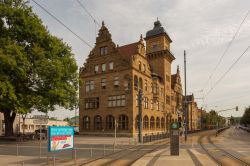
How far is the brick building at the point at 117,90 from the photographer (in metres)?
58.5

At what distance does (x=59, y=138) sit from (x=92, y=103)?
4562 cm

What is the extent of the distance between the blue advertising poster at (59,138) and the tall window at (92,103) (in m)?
43.5

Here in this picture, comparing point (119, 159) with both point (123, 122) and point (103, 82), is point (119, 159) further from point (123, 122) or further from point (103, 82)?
point (103, 82)

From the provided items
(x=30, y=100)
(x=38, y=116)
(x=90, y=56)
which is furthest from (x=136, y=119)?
(x=38, y=116)

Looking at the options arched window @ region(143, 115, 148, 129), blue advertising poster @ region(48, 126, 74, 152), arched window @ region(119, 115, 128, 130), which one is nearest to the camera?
blue advertising poster @ region(48, 126, 74, 152)

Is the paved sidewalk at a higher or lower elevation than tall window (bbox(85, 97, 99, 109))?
lower

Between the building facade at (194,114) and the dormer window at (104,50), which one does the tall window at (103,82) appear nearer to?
the dormer window at (104,50)

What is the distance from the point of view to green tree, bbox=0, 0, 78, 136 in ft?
117

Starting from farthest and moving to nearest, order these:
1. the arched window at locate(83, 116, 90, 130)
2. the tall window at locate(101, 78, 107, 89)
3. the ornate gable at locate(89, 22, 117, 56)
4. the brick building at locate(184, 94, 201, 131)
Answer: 1. the brick building at locate(184, 94, 201, 131)
2. the arched window at locate(83, 116, 90, 130)
3. the tall window at locate(101, 78, 107, 89)
4. the ornate gable at locate(89, 22, 117, 56)

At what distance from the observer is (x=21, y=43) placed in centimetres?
3975

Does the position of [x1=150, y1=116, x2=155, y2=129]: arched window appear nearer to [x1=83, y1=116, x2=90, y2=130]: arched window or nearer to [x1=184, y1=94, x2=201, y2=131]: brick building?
[x1=83, y1=116, x2=90, y2=130]: arched window

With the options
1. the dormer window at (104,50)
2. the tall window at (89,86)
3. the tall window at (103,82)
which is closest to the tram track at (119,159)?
the tall window at (103,82)

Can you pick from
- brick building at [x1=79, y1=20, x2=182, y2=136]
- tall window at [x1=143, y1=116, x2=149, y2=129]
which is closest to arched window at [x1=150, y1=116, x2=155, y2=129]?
brick building at [x1=79, y1=20, x2=182, y2=136]

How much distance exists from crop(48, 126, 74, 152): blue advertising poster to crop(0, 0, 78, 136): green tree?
1713 cm
